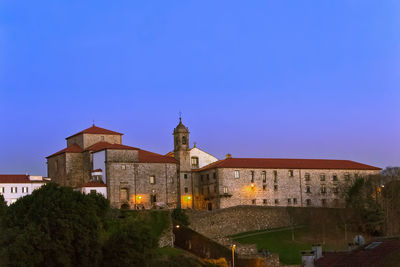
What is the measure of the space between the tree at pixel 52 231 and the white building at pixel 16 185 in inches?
1065

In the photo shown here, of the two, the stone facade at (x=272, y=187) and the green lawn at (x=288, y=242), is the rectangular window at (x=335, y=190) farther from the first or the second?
the green lawn at (x=288, y=242)

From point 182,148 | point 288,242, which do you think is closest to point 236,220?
point 288,242

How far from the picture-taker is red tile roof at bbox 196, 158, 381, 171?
326 ft

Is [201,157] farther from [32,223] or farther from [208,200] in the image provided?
[32,223]

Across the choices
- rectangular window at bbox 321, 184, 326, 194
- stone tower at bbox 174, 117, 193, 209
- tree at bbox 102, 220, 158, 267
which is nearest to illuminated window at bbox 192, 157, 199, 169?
stone tower at bbox 174, 117, 193, 209

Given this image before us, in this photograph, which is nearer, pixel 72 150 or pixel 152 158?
pixel 152 158

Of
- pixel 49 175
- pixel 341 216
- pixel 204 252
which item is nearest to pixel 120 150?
pixel 49 175

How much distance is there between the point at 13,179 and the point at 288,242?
112ft

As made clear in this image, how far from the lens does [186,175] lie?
99.4 m

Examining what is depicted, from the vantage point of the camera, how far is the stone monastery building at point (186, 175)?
91188 mm

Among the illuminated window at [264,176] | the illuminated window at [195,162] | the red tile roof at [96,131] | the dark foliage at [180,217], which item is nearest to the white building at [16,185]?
the red tile roof at [96,131]

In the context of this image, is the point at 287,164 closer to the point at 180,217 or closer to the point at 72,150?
the point at 180,217

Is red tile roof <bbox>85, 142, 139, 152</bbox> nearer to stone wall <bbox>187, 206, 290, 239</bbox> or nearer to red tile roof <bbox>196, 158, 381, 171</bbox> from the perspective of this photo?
stone wall <bbox>187, 206, 290, 239</bbox>

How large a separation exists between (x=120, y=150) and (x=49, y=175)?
1311 cm
